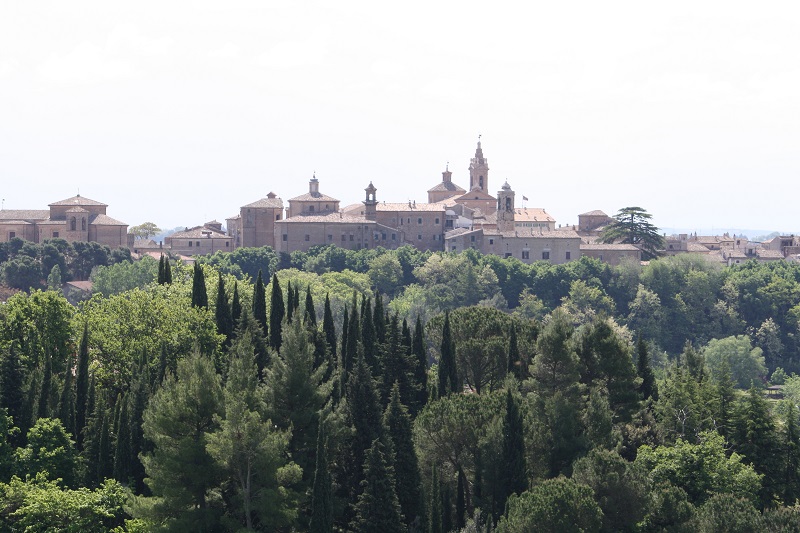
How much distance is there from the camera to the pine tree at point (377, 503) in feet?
120

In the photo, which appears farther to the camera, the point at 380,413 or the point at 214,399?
the point at 380,413

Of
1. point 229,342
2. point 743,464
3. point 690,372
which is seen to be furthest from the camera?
point 690,372

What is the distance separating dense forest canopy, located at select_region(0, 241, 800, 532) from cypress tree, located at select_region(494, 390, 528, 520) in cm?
5

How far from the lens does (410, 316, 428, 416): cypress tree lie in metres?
45.7

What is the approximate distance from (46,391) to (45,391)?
4cm

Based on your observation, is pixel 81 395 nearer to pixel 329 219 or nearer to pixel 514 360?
pixel 514 360

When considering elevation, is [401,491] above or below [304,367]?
below

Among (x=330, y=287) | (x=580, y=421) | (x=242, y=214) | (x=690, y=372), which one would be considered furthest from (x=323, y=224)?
(x=580, y=421)

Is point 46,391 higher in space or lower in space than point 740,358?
higher

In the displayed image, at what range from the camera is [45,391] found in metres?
42.3

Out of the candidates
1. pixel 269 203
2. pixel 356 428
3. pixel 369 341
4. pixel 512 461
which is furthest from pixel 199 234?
pixel 512 461

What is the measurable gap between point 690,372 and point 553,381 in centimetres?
1024

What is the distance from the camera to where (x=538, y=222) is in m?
131

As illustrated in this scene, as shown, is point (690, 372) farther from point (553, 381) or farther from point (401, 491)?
point (401, 491)
